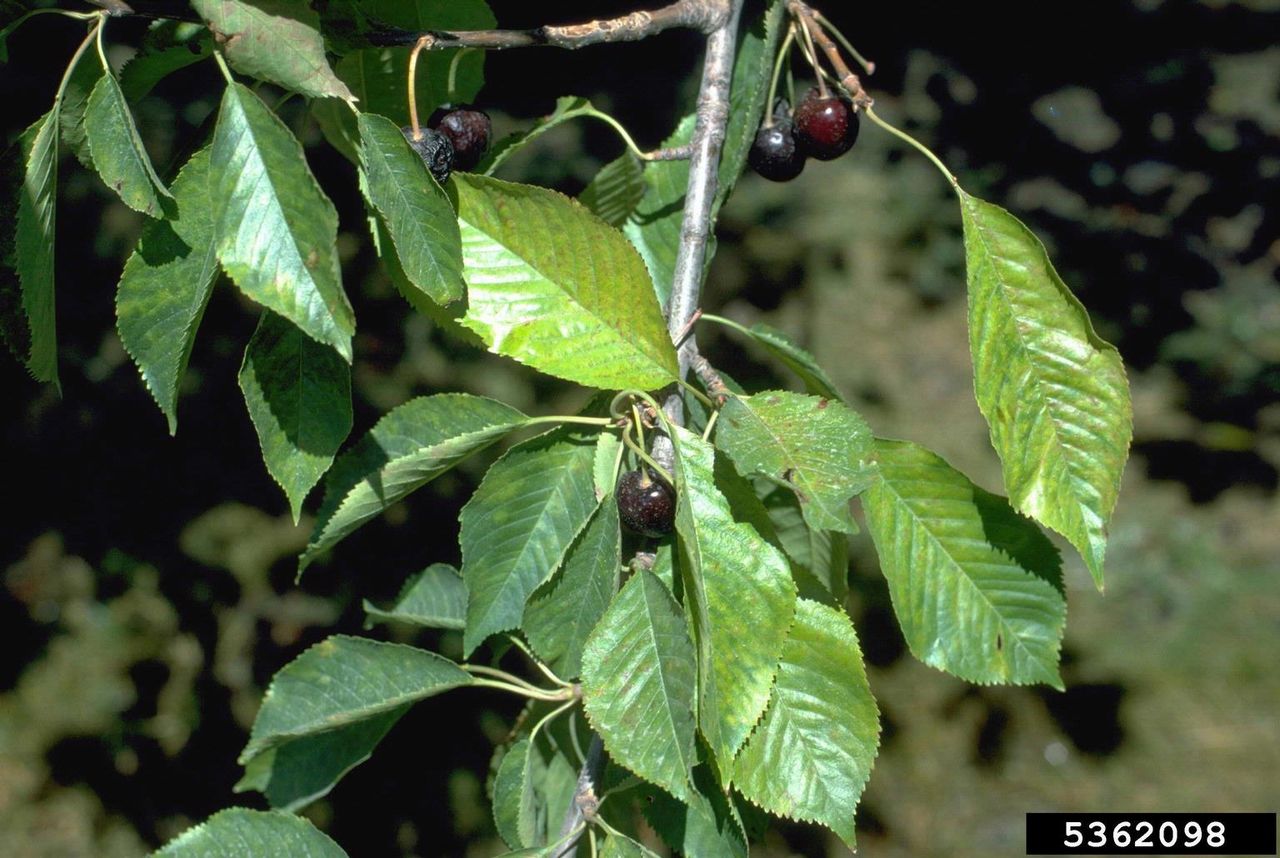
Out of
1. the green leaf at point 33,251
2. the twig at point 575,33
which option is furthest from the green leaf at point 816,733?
the green leaf at point 33,251

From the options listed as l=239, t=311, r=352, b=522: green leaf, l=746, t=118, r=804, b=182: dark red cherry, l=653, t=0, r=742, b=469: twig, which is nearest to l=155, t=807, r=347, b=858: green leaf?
l=239, t=311, r=352, b=522: green leaf

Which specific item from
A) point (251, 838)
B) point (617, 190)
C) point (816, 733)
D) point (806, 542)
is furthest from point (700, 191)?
point (251, 838)

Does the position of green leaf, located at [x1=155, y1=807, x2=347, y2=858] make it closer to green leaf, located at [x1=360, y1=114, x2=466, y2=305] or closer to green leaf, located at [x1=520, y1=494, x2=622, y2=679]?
green leaf, located at [x1=520, y1=494, x2=622, y2=679]

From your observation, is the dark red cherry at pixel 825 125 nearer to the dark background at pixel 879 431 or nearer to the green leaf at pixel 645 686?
the green leaf at pixel 645 686

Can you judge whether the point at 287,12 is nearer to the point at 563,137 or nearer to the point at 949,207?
the point at 563,137

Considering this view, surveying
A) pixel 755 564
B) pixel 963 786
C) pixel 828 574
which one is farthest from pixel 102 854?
pixel 755 564

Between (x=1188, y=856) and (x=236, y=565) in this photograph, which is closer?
(x=1188, y=856)
